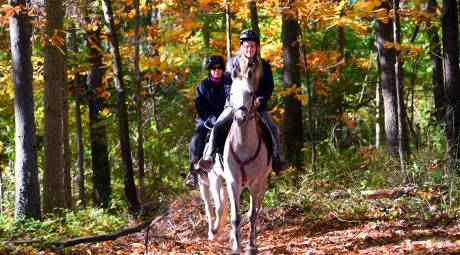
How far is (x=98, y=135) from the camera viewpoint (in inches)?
707

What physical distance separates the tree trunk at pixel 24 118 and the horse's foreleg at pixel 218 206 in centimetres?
335

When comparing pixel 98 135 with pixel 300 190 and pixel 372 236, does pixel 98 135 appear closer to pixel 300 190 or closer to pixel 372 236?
pixel 300 190

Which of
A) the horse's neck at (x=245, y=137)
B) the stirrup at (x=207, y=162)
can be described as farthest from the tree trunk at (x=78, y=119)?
the horse's neck at (x=245, y=137)

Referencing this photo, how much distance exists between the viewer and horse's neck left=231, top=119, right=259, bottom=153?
8367 mm

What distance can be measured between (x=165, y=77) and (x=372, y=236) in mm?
9967

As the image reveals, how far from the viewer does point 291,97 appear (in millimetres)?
16125

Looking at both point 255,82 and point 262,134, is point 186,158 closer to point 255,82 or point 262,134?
point 262,134

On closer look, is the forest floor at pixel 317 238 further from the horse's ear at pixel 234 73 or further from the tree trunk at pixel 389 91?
the tree trunk at pixel 389 91

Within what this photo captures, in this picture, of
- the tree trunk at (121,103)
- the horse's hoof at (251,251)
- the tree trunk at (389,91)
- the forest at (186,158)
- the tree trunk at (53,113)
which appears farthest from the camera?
the tree trunk at (389,91)

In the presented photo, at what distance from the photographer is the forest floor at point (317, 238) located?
839cm

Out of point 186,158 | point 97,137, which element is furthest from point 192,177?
point 186,158

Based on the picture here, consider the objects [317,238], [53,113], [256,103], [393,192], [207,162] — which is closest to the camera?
[256,103]

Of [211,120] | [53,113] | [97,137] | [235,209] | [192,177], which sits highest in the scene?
[53,113]

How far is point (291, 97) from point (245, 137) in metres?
7.91
